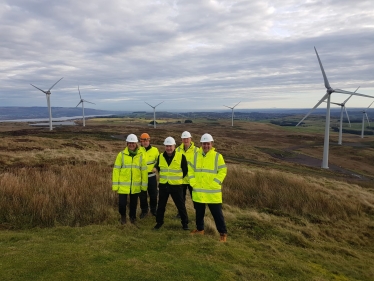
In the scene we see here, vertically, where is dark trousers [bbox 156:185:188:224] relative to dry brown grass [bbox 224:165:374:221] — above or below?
above

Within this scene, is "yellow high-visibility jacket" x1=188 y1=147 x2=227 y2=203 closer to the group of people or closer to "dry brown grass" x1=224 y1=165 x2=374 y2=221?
the group of people

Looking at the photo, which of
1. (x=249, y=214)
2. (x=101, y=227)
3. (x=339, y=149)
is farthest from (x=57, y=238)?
(x=339, y=149)

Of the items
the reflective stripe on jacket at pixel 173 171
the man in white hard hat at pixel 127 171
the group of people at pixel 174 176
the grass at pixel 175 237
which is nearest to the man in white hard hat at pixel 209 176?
the group of people at pixel 174 176

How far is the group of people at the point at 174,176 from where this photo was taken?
749 centimetres

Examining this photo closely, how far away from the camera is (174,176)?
8.23 metres

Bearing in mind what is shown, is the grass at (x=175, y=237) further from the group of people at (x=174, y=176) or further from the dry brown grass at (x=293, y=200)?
the group of people at (x=174, y=176)

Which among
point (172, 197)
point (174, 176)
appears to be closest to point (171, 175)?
point (174, 176)

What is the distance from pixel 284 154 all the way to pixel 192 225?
4465cm

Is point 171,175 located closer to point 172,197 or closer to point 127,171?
point 172,197

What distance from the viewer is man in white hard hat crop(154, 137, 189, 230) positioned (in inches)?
325

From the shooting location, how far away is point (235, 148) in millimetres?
48594

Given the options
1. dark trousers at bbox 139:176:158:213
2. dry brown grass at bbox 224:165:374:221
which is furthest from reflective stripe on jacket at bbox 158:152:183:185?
dry brown grass at bbox 224:165:374:221

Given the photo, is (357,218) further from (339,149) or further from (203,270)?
(339,149)

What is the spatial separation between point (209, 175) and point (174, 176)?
1.21m
